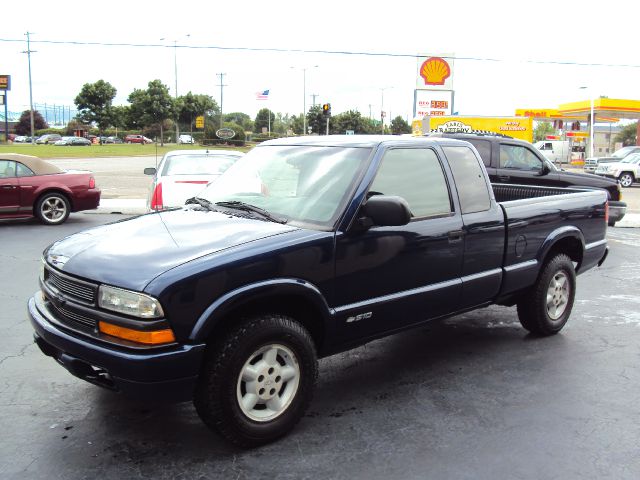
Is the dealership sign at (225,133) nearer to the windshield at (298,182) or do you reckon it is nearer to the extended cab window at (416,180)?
the windshield at (298,182)

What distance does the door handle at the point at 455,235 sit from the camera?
4.50 meters

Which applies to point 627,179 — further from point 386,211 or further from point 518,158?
point 386,211

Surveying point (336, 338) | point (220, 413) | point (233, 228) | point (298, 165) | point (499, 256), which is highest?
point (298, 165)

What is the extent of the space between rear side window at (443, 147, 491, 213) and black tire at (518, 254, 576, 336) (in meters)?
1.11

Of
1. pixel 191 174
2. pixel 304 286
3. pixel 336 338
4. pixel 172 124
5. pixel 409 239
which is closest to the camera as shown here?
pixel 304 286

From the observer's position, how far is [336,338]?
3861mm

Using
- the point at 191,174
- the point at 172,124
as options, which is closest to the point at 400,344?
the point at 191,174

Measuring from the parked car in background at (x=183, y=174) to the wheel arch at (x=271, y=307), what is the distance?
5137mm

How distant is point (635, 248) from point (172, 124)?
75.8m

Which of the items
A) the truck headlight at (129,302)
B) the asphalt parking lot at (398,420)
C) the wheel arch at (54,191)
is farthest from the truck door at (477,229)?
the wheel arch at (54,191)

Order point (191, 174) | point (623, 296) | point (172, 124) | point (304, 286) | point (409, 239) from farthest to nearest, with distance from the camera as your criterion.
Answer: point (172, 124) → point (191, 174) → point (623, 296) → point (409, 239) → point (304, 286)

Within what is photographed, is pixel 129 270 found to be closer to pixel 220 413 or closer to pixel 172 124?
pixel 220 413

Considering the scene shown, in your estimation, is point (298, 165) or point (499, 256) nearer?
point (298, 165)

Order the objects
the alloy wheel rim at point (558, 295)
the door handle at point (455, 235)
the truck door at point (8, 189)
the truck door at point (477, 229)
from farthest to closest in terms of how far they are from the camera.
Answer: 1. the truck door at point (8, 189)
2. the alloy wheel rim at point (558, 295)
3. the truck door at point (477, 229)
4. the door handle at point (455, 235)
